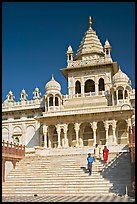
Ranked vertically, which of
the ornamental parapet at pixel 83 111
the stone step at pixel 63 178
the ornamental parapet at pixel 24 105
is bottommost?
the stone step at pixel 63 178

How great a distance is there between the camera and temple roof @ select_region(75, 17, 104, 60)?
39.4 metres

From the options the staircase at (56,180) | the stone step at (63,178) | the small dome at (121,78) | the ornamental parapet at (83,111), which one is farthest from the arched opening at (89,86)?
the stone step at (63,178)

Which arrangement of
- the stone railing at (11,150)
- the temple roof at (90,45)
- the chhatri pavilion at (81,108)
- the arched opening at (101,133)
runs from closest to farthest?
the stone railing at (11,150) < the chhatri pavilion at (81,108) < the arched opening at (101,133) < the temple roof at (90,45)

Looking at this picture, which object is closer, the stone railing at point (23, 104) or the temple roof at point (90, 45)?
the stone railing at point (23, 104)

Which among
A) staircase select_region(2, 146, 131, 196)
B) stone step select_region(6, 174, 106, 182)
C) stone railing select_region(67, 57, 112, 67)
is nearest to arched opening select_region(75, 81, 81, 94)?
stone railing select_region(67, 57, 112, 67)

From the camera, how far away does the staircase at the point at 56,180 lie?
15.8 meters

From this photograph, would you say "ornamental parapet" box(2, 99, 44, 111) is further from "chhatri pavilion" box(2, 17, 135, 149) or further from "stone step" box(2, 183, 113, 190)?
"stone step" box(2, 183, 113, 190)

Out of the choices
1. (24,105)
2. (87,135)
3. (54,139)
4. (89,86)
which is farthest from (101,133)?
(24,105)

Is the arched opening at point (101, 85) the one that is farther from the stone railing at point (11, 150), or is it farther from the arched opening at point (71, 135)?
the stone railing at point (11, 150)

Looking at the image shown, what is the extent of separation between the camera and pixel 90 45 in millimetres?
40469

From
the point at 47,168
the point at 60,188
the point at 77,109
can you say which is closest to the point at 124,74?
the point at 77,109

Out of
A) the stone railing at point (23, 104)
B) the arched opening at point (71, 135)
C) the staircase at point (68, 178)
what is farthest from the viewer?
the stone railing at point (23, 104)

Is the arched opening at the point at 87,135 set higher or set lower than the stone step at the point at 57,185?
higher

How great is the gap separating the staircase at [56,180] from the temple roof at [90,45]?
20.8 metres
